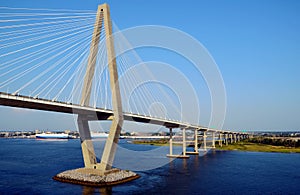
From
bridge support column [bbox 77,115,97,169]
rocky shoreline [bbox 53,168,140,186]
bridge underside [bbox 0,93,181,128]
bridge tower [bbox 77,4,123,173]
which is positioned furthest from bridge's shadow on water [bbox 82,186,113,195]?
bridge underside [bbox 0,93,181,128]

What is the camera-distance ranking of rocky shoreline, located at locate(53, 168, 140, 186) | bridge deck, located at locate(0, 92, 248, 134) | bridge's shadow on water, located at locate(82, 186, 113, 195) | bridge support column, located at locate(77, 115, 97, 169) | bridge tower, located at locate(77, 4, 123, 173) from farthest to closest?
bridge support column, located at locate(77, 115, 97, 169), bridge tower, located at locate(77, 4, 123, 173), rocky shoreline, located at locate(53, 168, 140, 186), bridge's shadow on water, located at locate(82, 186, 113, 195), bridge deck, located at locate(0, 92, 248, 134)

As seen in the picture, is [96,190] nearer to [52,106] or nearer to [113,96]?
[52,106]

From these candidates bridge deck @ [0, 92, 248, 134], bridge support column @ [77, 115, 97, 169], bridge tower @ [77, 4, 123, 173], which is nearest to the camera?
bridge deck @ [0, 92, 248, 134]

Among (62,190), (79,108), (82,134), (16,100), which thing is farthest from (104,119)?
(16,100)

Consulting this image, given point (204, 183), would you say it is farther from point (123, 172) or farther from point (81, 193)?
point (81, 193)

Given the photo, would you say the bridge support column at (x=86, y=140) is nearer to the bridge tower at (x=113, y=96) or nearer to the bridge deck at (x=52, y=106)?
the bridge tower at (x=113, y=96)

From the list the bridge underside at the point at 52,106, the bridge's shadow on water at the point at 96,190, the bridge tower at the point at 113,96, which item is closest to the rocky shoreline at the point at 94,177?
the bridge tower at the point at 113,96

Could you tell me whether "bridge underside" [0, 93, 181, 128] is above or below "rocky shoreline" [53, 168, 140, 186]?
above

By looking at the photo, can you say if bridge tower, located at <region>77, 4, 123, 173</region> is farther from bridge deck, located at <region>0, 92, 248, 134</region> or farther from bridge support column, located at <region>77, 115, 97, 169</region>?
bridge deck, located at <region>0, 92, 248, 134</region>

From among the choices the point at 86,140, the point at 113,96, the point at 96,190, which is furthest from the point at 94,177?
the point at 113,96
